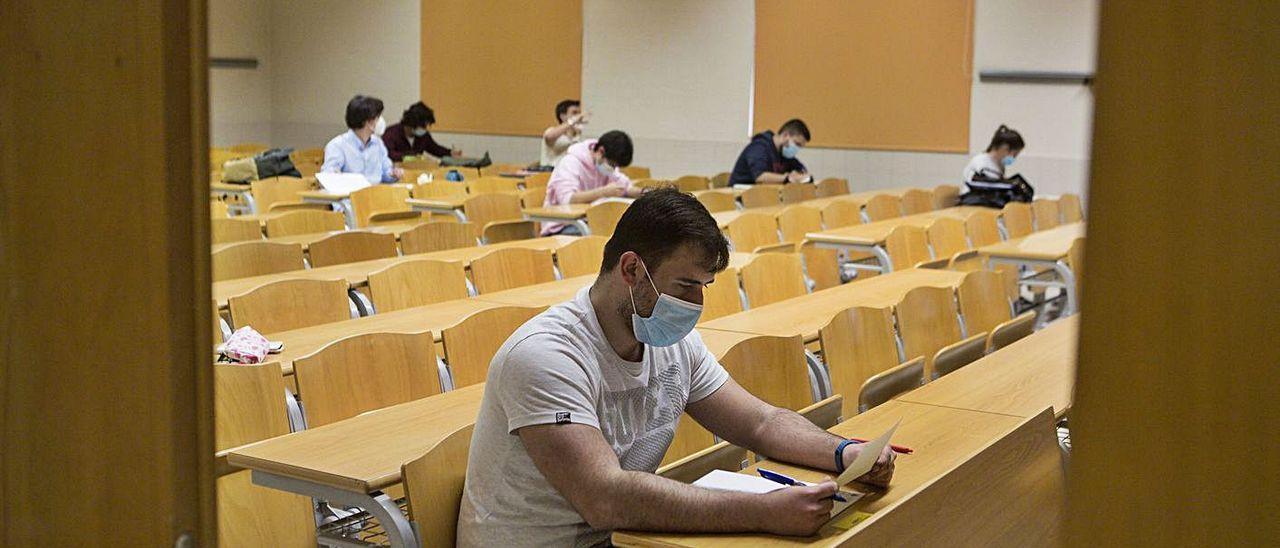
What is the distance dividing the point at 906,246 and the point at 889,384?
2.89 metres

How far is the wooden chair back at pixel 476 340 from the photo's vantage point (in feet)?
10.6

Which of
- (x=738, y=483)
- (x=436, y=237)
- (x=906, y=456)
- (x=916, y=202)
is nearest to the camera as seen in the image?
(x=738, y=483)

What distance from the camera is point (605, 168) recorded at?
23.7 ft

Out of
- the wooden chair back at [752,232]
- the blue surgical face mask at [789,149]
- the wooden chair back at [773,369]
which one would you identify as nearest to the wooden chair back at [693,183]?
the blue surgical face mask at [789,149]

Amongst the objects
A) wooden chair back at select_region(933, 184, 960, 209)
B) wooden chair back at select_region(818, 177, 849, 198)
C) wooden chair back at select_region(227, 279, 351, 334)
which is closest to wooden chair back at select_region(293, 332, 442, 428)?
wooden chair back at select_region(227, 279, 351, 334)

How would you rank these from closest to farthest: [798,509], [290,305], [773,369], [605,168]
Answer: [798,509] < [773,369] < [290,305] < [605,168]

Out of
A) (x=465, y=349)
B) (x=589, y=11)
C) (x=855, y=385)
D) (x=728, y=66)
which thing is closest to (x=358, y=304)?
(x=465, y=349)

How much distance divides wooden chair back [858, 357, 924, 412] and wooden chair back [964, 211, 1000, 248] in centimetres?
357

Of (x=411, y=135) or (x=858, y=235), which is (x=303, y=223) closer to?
(x=858, y=235)

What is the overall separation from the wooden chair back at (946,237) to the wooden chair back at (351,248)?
9.64ft

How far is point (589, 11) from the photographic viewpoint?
1334cm

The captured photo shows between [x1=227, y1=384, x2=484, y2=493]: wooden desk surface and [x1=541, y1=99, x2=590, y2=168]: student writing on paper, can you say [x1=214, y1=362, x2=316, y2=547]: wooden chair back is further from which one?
[x1=541, y1=99, x2=590, y2=168]: student writing on paper

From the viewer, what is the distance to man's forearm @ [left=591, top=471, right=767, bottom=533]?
6.53 feet

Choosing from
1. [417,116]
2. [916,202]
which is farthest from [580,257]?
[417,116]
